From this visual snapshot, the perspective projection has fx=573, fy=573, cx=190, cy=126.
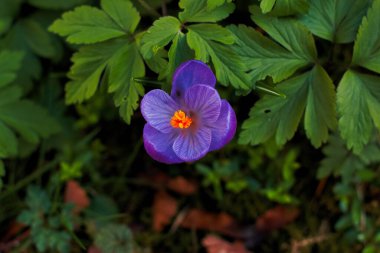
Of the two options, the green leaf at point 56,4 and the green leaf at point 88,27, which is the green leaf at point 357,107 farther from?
the green leaf at point 56,4

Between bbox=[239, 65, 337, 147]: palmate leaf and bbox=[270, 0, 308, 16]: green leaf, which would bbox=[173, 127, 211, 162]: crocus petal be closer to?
bbox=[239, 65, 337, 147]: palmate leaf

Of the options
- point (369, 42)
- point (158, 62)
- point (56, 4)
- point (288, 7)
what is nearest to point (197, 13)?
point (158, 62)

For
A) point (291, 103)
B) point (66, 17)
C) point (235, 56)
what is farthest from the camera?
point (66, 17)

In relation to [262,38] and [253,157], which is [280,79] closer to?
[262,38]

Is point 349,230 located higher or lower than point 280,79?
lower

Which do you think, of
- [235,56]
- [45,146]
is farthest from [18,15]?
[235,56]

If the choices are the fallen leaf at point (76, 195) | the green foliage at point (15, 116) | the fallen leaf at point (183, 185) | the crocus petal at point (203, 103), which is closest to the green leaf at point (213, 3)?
the crocus petal at point (203, 103)
